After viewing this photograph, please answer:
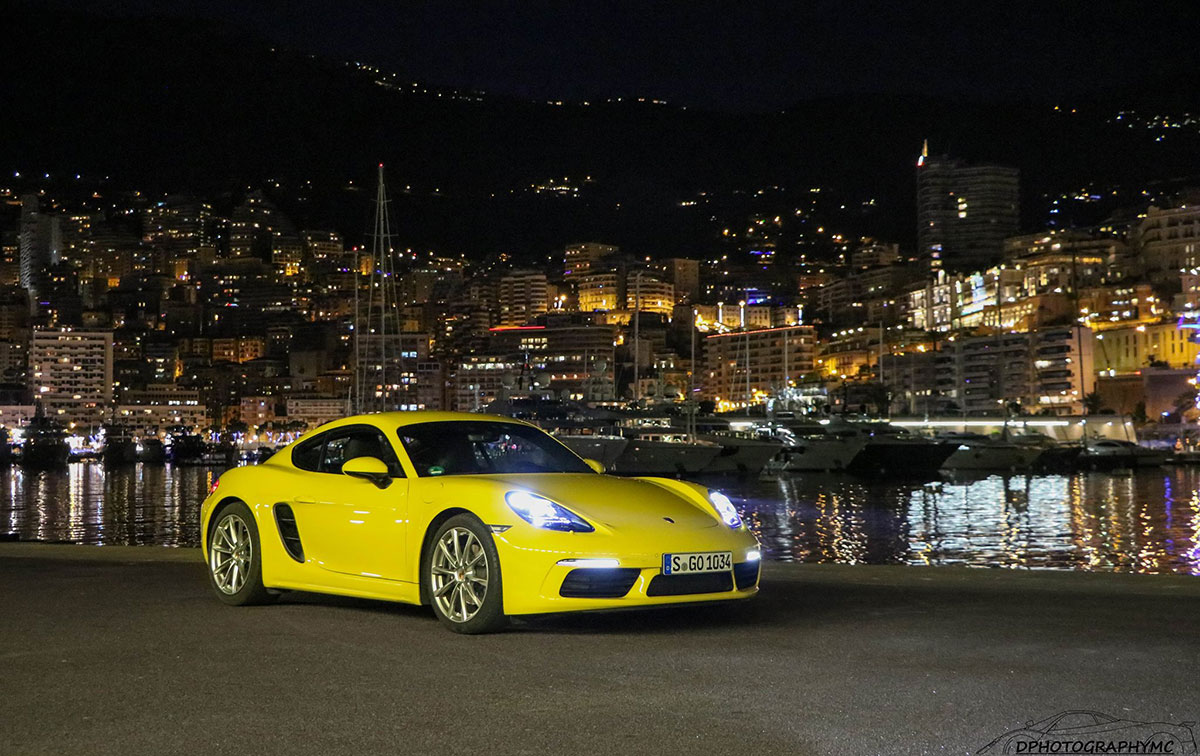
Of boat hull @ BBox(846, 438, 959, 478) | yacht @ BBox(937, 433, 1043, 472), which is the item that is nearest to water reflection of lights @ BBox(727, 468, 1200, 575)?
boat hull @ BBox(846, 438, 959, 478)

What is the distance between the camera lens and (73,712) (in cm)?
489

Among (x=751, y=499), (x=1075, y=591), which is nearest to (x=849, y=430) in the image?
(x=751, y=499)

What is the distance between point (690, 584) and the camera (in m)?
7.11

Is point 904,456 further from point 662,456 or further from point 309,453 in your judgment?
point 309,453

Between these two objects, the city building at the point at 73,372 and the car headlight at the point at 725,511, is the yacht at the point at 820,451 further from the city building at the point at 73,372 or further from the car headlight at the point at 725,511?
the city building at the point at 73,372

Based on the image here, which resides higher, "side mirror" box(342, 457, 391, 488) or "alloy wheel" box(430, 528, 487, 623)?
"side mirror" box(342, 457, 391, 488)

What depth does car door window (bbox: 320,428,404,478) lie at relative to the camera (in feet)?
27.0

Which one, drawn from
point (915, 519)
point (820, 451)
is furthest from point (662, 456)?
point (915, 519)

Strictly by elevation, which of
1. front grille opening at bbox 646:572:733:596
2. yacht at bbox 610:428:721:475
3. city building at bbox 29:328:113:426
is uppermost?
city building at bbox 29:328:113:426

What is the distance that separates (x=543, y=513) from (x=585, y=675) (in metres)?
1.52

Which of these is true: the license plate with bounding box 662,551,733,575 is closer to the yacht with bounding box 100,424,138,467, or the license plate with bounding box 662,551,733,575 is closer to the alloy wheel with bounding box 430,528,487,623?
the alloy wheel with bounding box 430,528,487,623

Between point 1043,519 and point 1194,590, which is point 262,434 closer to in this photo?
point 1043,519

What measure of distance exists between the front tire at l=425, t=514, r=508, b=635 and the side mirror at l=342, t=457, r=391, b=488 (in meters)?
0.59

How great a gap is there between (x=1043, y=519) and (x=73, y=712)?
105ft
